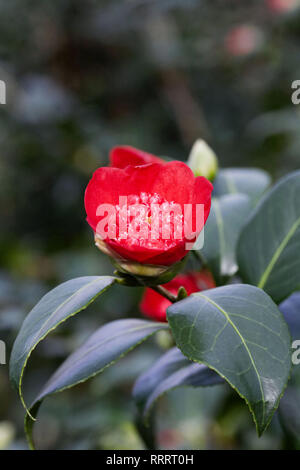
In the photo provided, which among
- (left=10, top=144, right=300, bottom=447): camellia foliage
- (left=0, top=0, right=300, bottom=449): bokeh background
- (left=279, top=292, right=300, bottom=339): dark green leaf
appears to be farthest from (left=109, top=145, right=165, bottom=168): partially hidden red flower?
(left=0, top=0, right=300, bottom=449): bokeh background

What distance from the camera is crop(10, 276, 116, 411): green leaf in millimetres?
475

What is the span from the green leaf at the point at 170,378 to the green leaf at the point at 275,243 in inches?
4.7

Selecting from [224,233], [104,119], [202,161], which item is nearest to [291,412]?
[224,233]

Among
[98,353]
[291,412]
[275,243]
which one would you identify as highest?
[275,243]

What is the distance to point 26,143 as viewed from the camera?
1937 mm

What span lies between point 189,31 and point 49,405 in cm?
164

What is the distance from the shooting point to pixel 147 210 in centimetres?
52

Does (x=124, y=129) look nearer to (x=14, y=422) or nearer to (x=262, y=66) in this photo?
(x=262, y=66)

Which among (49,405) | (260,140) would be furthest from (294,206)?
(260,140)

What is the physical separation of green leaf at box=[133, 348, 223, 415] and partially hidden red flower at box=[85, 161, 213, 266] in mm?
188

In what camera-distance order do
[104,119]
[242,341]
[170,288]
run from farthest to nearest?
[104,119]
[170,288]
[242,341]

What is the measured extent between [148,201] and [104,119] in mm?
1839

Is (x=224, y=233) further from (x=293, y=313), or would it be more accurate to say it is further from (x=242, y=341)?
(x=242, y=341)
